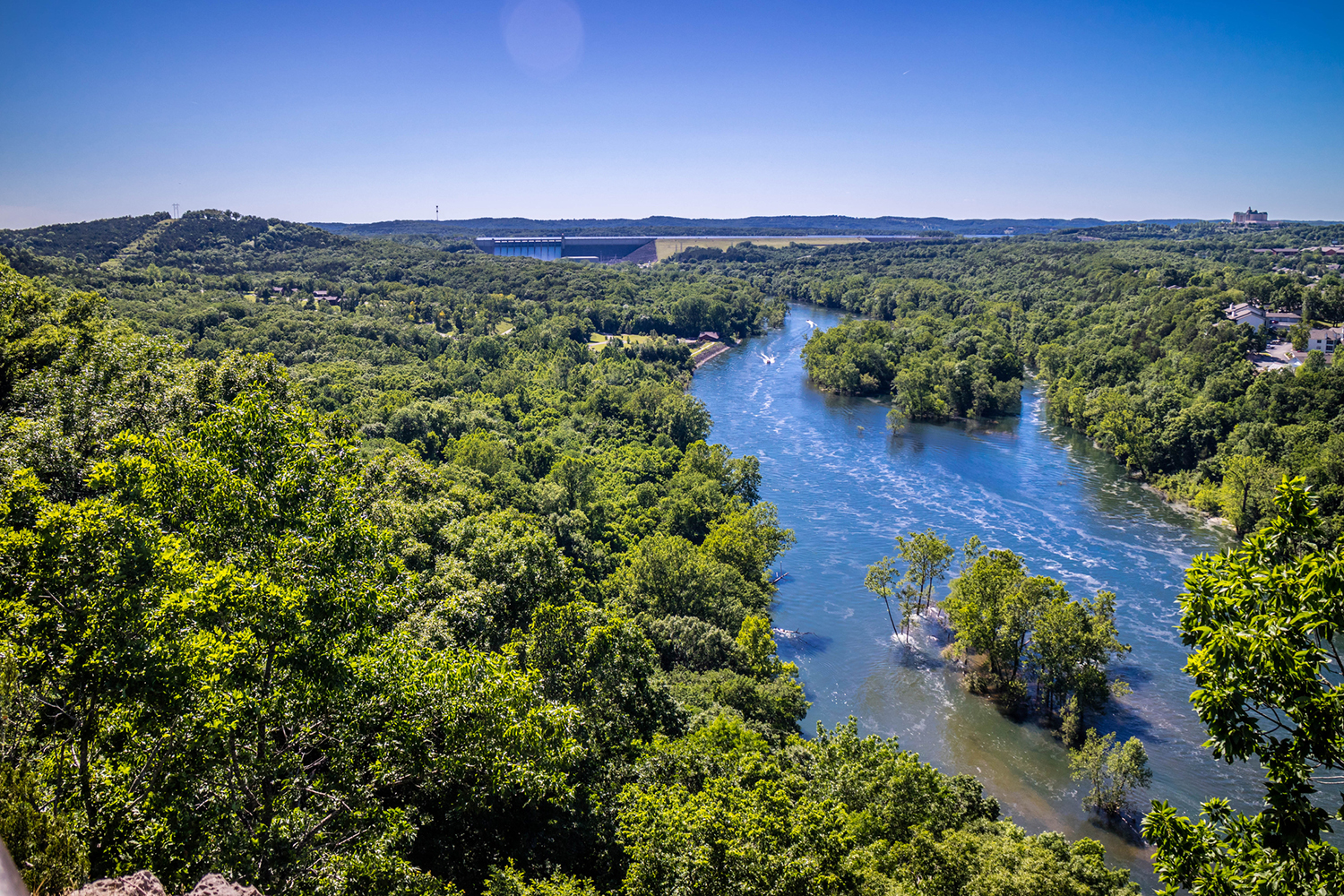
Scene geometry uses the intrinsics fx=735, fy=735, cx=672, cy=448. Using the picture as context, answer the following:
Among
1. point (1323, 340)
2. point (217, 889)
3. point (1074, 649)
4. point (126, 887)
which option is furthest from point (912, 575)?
point (1323, 340)

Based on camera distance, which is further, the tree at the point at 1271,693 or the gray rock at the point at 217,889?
the gray rock at the point at 217,889

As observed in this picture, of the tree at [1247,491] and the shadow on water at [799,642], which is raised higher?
the tree at [1247,491]

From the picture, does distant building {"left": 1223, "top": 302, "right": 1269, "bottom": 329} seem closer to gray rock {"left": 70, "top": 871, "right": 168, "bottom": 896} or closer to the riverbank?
the riverbank

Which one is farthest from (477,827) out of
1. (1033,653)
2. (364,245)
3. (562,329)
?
(364,245)

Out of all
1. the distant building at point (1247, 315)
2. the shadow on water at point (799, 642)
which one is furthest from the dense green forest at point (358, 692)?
the distant building at point (1247, 315)

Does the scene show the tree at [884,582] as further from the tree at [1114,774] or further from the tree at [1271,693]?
the tree at [1271,693]

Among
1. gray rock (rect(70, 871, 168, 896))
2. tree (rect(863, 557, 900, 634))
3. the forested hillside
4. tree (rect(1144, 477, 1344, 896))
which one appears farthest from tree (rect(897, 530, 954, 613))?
gray rock (rect(70, 871, 168, 896))

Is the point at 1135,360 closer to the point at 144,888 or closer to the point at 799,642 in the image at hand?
the point at 799,642
